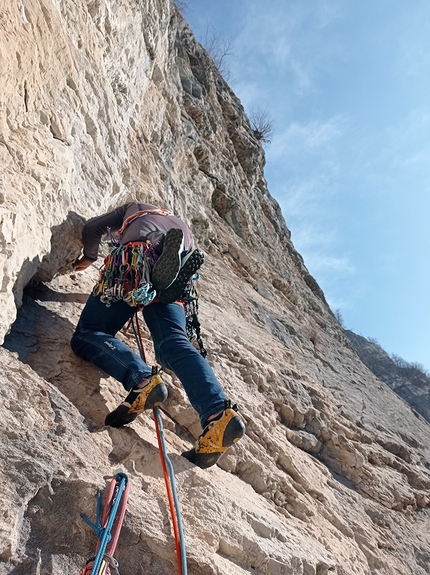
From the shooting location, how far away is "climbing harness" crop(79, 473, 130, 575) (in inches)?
54.5

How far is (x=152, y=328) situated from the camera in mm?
2438

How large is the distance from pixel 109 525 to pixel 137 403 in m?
0.60

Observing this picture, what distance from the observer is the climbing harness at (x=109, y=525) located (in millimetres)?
1384

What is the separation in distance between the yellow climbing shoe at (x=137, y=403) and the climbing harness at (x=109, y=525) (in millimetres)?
346

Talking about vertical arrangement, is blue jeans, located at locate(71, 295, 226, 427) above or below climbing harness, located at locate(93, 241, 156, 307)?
below

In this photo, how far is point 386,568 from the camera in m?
2.65

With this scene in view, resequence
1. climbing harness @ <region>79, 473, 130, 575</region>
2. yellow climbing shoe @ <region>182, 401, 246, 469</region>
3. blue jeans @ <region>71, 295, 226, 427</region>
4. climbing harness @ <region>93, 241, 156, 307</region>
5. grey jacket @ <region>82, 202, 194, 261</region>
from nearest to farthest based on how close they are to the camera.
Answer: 1. climbing harness @ <region>79, 473, 130, 575</region>
2. yellow climbing shoe @ <region>182, 401, 246, 469</region>
3. blue jeans @ <region>71, 295, 226, 427</region>
4. climbing harness @ <region>93, 241, 156, 307</region>
5. grey jacket @ <region>82, 202, 194, 261</region>

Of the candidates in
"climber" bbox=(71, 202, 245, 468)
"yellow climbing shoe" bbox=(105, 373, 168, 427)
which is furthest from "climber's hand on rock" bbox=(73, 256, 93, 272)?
"yellow climbing shoe" bbox=(105, 373, 168, 427)

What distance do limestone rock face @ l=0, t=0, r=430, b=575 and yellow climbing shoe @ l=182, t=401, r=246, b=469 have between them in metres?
0.07


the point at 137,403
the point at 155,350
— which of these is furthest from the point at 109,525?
the point at 155,350

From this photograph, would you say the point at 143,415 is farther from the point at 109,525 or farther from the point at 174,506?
the point at 109,525

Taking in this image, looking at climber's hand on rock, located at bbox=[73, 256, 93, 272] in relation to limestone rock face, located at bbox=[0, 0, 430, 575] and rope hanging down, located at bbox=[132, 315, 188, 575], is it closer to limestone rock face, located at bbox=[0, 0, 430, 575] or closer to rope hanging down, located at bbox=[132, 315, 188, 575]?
limestone rock face, located at bbox=[0, 0, 430, 575]

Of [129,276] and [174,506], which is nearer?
[174,506]

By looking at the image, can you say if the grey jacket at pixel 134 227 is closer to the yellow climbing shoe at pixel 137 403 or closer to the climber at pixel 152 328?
the climber at pixel 152 328
